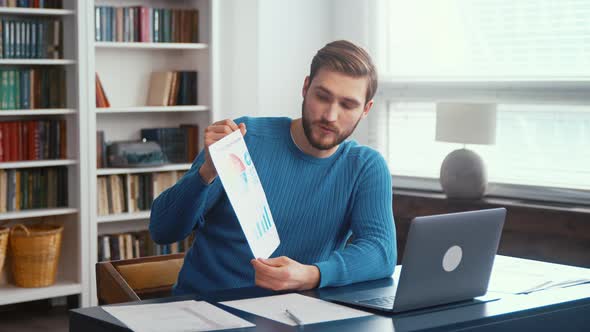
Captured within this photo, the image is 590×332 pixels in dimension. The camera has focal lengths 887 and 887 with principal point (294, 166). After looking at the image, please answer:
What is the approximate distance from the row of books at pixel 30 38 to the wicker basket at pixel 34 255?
34.9 inches

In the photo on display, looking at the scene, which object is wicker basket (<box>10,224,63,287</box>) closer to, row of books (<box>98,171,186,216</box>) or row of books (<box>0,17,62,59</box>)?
row of books (<box>98,171,186,216</box>)

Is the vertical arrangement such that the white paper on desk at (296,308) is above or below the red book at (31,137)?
below

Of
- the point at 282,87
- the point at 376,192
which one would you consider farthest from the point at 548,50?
the point at 376,192

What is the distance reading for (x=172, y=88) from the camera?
198 inches

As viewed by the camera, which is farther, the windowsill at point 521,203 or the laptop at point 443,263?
the windowsill at point 521,203

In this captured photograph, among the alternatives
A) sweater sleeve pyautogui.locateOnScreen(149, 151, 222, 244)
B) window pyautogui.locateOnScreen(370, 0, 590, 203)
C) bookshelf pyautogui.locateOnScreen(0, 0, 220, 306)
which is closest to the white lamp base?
window pyautogui.locateOnScreen(370, 0, 590, 203)

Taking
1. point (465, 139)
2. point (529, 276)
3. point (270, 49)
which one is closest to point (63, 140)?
point (270, 49)

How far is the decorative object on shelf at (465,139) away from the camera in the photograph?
4.19m

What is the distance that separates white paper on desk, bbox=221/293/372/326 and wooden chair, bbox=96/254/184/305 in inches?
24.8

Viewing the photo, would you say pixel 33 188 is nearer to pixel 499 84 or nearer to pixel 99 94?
pixel 99 94

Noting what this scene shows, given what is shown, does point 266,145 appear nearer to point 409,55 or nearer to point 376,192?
point 376,192

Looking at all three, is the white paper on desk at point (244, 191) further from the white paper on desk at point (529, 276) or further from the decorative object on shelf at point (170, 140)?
the decorative object on shelf at point (170, 140)

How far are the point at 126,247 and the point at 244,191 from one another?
313 centimetres

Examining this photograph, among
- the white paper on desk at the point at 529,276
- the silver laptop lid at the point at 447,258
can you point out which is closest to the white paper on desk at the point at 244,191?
the silver laptop lid at the point at 447,258
